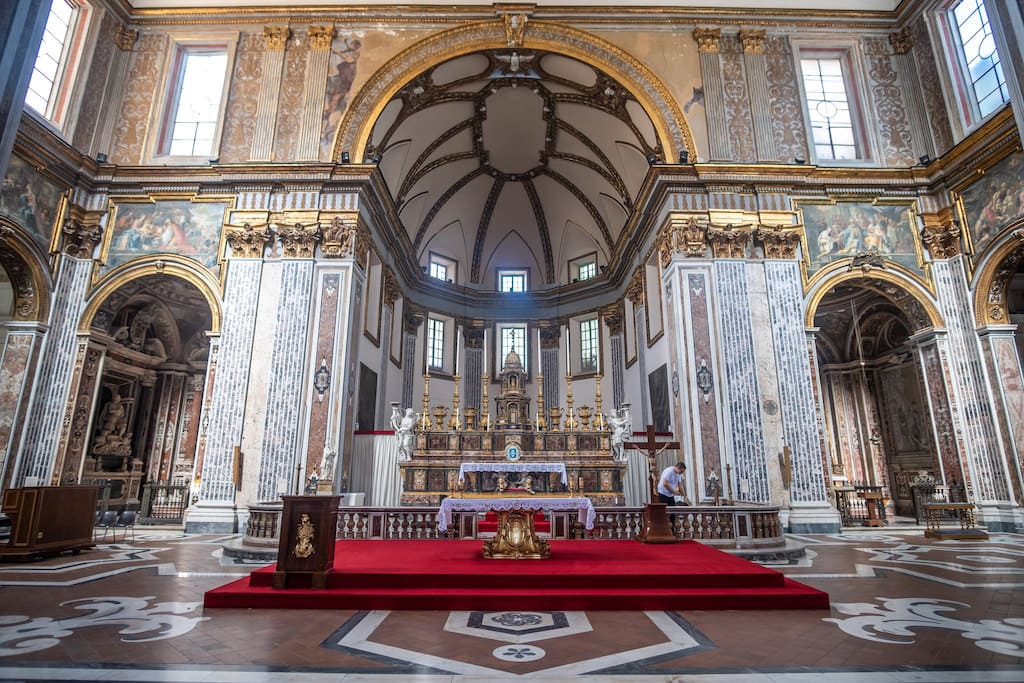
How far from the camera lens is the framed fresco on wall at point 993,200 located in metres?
12.7

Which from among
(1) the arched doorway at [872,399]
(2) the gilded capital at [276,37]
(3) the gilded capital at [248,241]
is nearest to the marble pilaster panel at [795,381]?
(1) the arched doorway at [872,399]

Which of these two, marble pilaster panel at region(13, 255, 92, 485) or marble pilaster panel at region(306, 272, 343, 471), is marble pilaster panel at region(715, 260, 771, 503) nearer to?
marble pilaster panel at region(306, 272, 343, 471)

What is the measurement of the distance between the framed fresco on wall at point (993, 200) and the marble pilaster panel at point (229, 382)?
1810 centimetres

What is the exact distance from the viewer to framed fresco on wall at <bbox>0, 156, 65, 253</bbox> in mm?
12547

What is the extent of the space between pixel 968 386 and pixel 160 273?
20606mm

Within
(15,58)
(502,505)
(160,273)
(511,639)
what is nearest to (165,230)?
(160,273)

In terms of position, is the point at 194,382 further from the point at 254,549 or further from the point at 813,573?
the point at 813,573

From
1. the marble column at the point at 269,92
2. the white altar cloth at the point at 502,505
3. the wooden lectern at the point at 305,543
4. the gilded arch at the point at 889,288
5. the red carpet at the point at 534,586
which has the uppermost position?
the marble column at the point at 269,92

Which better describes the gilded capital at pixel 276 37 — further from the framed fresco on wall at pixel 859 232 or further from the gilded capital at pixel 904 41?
the gilded capital at pixel 904 41

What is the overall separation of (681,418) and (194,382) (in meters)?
15.8

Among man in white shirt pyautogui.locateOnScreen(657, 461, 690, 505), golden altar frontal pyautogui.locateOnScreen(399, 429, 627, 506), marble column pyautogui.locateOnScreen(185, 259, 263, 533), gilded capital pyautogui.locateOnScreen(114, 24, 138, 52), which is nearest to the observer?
man in white shirt pyautogui.locateOnScreen(657, 461, 690, 505)

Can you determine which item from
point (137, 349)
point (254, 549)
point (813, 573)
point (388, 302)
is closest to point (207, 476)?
point (254, 549)

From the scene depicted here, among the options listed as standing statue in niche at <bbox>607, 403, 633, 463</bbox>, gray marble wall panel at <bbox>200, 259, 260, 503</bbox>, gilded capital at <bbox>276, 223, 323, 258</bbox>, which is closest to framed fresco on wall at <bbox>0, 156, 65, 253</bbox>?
gray marble wall panel at <bbox>200, 259, 260, 503</bbox>

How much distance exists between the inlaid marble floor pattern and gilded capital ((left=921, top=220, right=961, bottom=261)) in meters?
10.9
